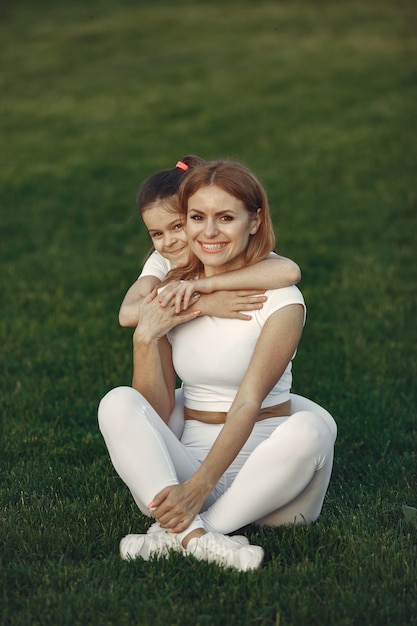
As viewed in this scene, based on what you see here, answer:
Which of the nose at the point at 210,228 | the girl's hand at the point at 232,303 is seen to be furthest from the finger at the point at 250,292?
the nose at the point at 210,228

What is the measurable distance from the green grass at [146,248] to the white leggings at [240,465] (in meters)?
0.20

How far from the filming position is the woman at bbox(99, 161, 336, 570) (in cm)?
375

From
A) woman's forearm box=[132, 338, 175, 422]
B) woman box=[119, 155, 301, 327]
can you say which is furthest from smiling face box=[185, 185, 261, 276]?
woman's forearm box=[132, 338, 175, 422]

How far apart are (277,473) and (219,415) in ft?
1.80

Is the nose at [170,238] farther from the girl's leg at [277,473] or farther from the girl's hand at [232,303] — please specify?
the girl's leg at [277,473]

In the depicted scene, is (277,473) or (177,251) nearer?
(277,473)

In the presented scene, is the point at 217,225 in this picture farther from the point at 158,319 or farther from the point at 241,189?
the point at 158,319

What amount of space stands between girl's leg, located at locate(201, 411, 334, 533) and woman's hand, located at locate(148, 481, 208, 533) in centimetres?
16

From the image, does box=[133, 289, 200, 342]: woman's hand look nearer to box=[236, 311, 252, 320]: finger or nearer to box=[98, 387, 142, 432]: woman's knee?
box=[236, 311, 252, 320]: finger

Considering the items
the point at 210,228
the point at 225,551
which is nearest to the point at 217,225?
the point at 210,228

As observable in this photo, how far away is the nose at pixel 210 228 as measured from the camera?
3.98 m

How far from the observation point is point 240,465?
13.5 ft

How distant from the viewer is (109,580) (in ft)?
11.9

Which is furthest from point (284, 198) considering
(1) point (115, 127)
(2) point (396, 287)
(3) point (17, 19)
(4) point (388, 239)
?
(3) point (17, 19)
